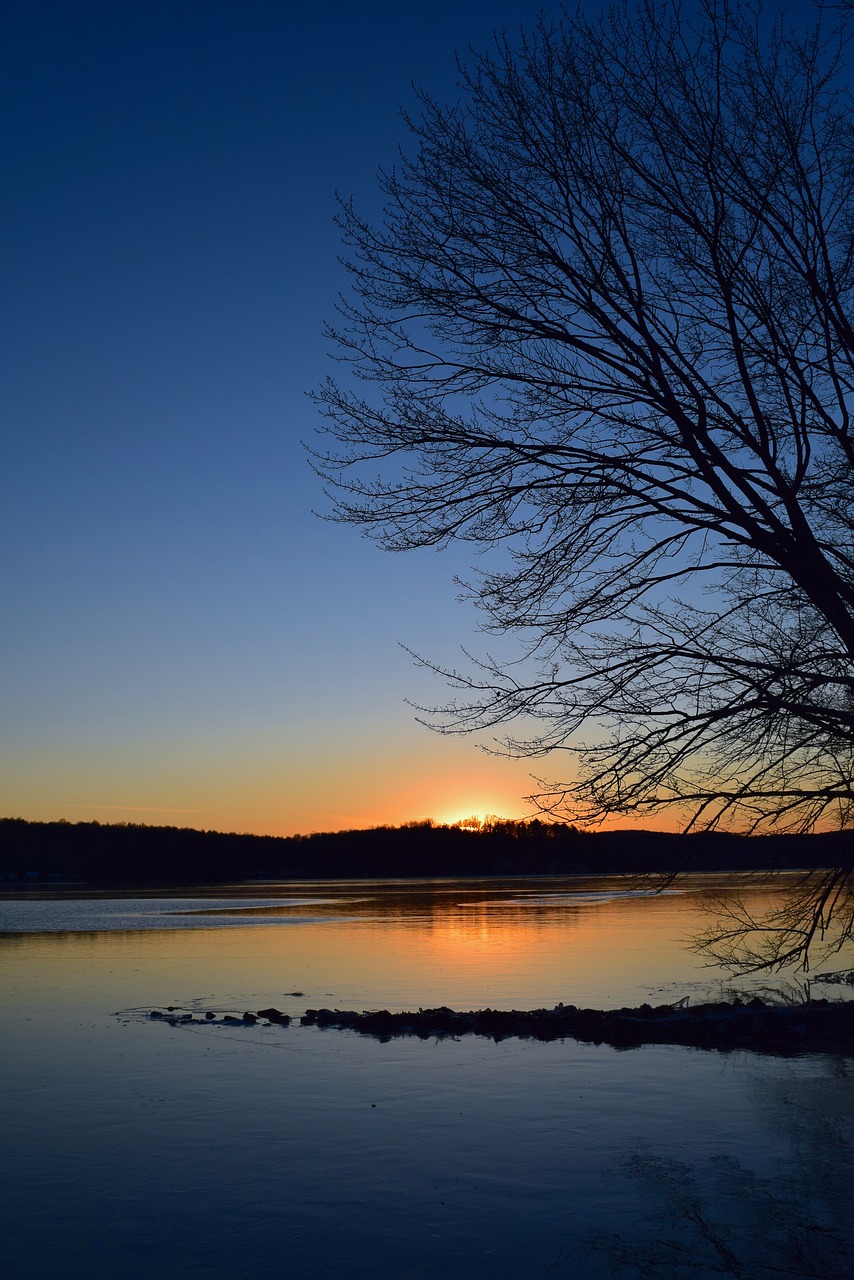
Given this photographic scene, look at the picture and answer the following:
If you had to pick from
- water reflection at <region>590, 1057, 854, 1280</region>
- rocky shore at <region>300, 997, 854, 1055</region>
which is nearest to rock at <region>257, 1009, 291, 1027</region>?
rocky shore at <region>300, 997, 854, 1055</region>

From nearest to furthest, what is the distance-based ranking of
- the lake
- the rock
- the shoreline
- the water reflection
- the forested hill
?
the water reflection
the lake
the shoreline
the rock
the forested hill

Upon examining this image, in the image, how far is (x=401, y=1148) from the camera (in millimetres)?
7211

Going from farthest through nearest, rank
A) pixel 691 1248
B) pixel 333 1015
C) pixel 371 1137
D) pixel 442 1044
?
pixel 333 1015
pixel 442 1044
pixel 371 1137
pixel 691 1248

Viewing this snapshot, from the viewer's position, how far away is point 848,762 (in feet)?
25.1

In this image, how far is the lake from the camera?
534 cm

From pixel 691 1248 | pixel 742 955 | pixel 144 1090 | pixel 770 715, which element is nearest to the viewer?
pixel 691 1248

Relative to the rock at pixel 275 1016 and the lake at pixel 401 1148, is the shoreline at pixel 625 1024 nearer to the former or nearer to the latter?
the rock at pixel 275 1016

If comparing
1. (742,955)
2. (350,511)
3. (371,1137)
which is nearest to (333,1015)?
(371,1137)

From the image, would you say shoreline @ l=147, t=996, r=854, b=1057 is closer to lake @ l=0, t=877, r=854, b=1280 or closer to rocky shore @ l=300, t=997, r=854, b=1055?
rocky shore @ l=300, t=997, r=854, b=1055

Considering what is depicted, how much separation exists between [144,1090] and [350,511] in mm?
5309

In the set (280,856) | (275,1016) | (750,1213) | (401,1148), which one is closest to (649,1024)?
(275,1016)

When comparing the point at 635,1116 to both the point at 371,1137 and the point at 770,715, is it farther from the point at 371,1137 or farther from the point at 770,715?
the point at 770,715

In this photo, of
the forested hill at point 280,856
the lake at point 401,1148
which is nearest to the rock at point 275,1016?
the lake at point 401,1148

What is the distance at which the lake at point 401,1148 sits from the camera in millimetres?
5336
